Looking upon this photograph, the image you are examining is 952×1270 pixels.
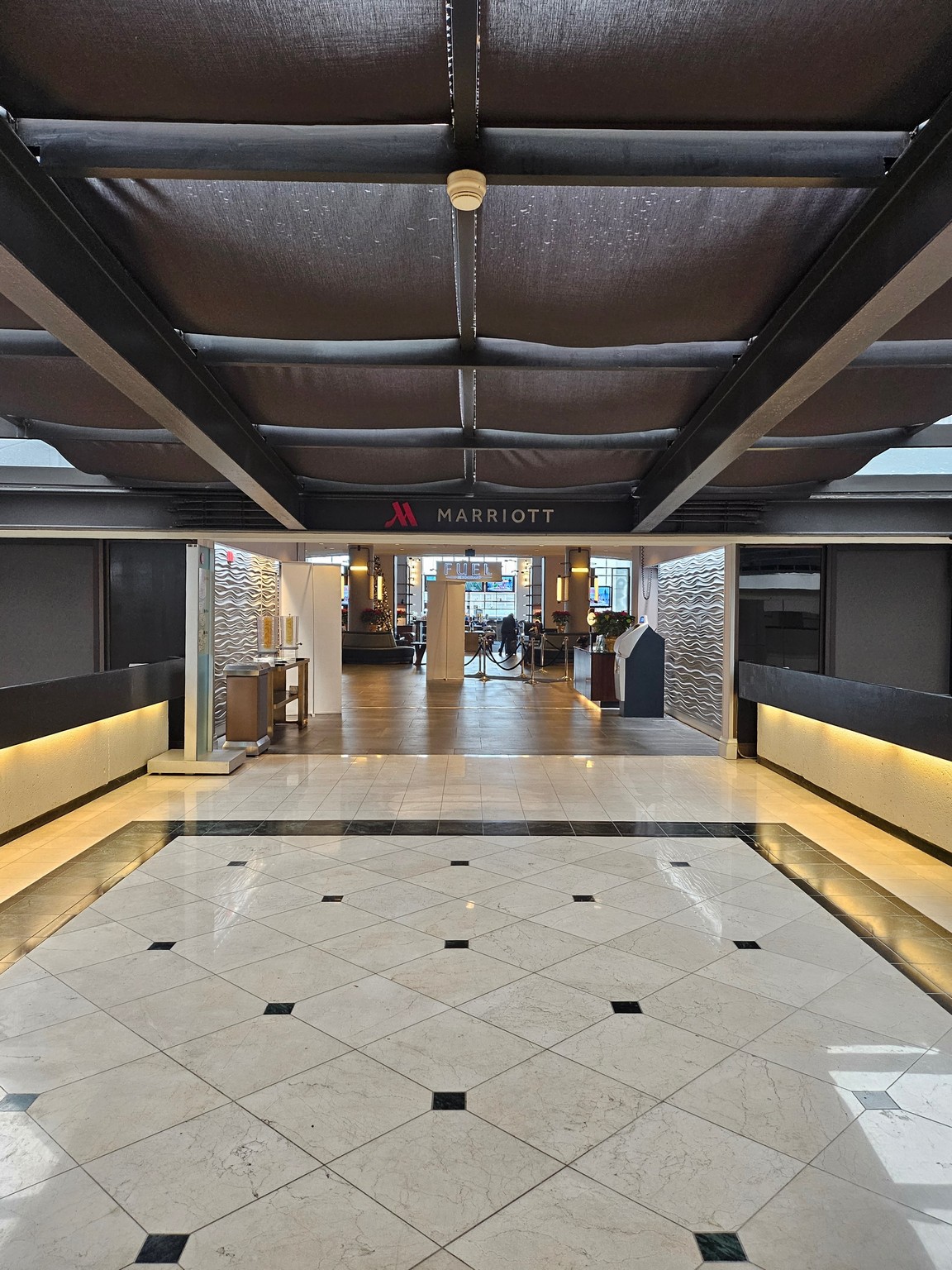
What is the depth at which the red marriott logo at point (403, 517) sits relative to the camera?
933 centimetres

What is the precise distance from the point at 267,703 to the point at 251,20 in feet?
27.1

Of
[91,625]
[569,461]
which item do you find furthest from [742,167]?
[91,625]

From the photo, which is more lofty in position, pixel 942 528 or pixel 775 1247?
pixel 942 528

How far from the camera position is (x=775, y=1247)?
2068 millimetres

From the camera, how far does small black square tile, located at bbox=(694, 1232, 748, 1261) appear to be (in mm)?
2039

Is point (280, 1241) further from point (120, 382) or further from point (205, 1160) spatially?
point (120, 382)

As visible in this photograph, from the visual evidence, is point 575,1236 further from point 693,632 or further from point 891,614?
point 693,632

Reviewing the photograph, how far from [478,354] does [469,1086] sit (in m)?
3.92

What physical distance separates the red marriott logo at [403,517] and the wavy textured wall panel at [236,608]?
2.26 m

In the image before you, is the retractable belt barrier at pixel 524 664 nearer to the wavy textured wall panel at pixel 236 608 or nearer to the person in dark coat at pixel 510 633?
the person in dark coat at pixel 510 633

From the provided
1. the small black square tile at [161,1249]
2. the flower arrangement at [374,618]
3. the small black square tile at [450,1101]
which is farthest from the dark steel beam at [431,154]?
the flower arrangement at [374,618]

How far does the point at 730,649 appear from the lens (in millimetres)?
9805

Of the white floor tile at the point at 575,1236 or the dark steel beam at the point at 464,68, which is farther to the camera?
the dark steel beam at the point at 464,68

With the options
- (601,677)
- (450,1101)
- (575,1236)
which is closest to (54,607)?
(601,677)
